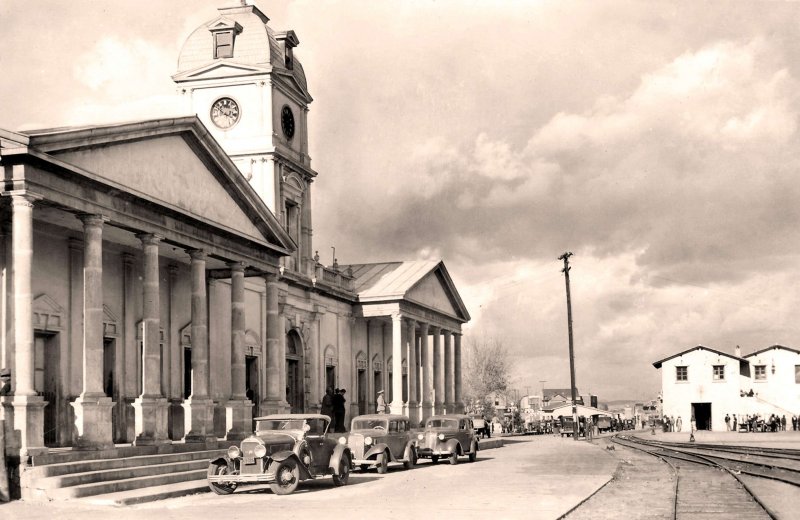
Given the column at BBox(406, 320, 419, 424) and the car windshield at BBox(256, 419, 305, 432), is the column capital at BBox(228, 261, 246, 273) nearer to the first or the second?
the car windshield at BBox(256, 419, 305, 432)

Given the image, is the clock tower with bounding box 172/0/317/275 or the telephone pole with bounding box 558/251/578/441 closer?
the clock tower with bounding box 172/0/317/275

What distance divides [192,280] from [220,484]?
8509 millimetres

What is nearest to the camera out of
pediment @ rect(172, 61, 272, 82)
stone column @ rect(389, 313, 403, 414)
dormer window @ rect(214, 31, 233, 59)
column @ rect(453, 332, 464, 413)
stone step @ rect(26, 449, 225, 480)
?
stone step @ rect(26, 449, 225, 480)

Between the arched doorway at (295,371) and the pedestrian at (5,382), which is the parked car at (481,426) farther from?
the pedestrian at (5,382)

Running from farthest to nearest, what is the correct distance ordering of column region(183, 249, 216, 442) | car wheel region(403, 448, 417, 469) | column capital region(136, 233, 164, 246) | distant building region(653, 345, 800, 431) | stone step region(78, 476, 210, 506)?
distant building region(653, 345, 800, 431)
car wheel region(403, 448, 417, 469)
column region(183, 249, 216, 442)
column capital region(136, 233, 164, 246)
stone step region(78, 476, 210, 506)

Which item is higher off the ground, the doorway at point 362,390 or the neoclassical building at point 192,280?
the neoclassical building at point 192,280

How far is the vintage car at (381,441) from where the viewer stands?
23.7m

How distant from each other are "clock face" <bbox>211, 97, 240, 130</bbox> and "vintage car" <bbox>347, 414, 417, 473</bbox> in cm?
1653

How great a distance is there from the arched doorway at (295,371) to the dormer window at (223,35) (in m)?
11.1

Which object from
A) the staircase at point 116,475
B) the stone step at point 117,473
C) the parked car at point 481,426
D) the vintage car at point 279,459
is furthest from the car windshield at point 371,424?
the parked car at point 481,426

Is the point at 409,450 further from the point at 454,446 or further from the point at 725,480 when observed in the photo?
the point at 725,480

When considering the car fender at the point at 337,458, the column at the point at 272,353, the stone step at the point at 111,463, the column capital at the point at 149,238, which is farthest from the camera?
the column at the point at 272,353

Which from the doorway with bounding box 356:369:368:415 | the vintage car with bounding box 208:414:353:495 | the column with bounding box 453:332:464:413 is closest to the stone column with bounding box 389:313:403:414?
the doorway with bounding box 356:369:368:415

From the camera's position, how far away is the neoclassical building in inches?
779
